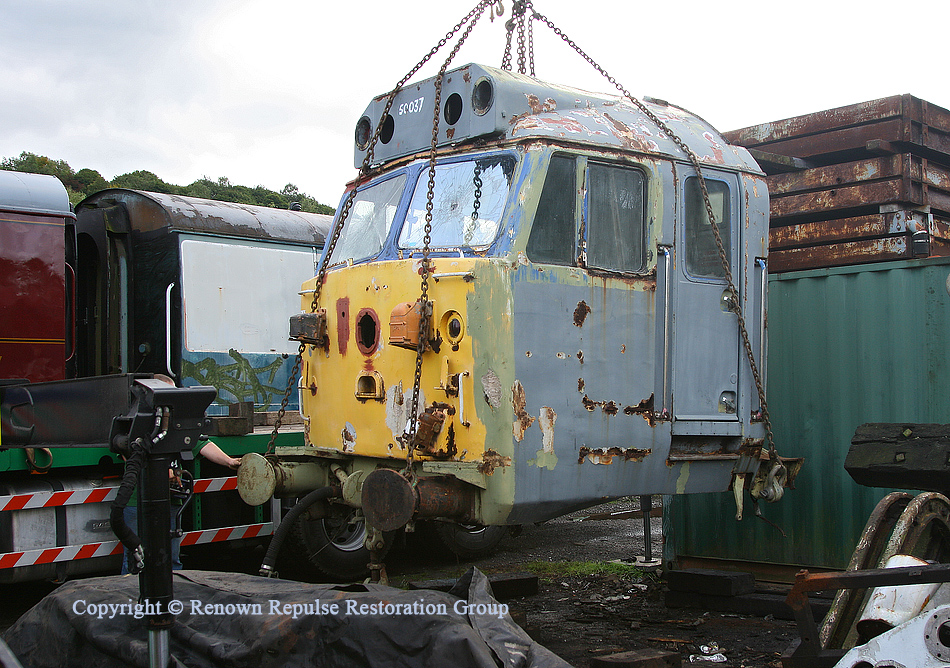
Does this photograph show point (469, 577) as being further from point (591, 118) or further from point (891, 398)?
point (891, 398)

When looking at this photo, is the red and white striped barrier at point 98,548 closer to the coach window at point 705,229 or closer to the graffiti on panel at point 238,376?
the graffiti on panel at point 238,376

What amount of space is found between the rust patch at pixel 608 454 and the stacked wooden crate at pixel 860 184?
325 centimetres

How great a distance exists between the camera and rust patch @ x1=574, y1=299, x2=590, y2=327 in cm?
501

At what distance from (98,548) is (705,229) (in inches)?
198

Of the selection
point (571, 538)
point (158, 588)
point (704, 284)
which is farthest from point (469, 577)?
point (571, 538)

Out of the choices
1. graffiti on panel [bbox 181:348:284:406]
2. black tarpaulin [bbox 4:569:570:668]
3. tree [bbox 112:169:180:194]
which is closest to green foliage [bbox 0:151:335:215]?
tree [bbox 112:169:180:194]

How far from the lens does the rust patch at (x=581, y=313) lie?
5012 mm

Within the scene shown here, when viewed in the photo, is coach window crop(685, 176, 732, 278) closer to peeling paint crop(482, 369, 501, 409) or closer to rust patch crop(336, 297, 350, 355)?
peeling paint crop(482, 369, 501, 409)

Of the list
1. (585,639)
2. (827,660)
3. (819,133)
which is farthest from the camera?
(819,133)

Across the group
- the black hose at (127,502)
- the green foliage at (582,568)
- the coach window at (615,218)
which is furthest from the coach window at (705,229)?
the black hose at (127,502)

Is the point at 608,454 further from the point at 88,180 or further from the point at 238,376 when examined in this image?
the point at 88,180

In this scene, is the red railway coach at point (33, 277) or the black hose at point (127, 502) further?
the red railway coach at point (33, 277)

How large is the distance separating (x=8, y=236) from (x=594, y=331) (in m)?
5.02

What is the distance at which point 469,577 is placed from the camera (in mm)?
4223
